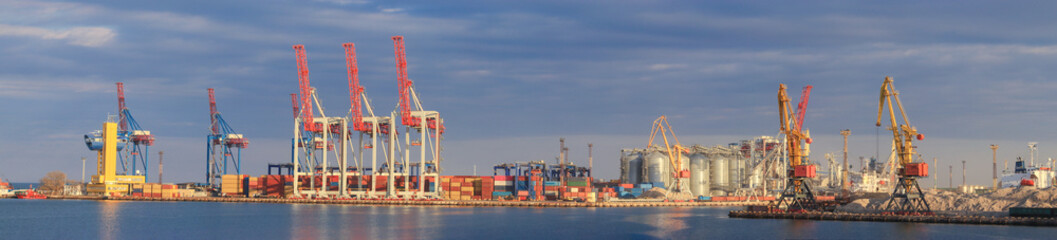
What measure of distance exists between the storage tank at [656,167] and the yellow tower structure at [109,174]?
91550 mm

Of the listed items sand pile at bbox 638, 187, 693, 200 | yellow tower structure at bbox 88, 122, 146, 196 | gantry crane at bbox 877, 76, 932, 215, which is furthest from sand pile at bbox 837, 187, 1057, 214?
yellow tower structure at bbox 88, 122, 146, 196

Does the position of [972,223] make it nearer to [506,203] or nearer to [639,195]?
[506,203]

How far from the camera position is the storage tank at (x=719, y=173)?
595ft

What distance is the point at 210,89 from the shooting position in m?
194

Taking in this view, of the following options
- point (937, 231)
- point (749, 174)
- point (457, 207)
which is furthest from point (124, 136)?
point (937, 231)

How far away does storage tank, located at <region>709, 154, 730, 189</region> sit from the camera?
18150 centimetres

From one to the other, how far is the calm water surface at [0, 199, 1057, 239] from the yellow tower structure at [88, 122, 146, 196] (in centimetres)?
6212

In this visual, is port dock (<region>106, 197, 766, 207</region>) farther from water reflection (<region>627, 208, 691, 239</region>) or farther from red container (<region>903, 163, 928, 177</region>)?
red container (<region>903, 163, 928, 177</region>)

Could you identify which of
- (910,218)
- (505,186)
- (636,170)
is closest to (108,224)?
(505,186)

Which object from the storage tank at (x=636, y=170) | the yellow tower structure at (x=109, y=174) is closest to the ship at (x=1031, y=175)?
the storage tank at (x=636, y=170)

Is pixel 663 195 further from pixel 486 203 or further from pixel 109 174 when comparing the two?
pixel 109 174

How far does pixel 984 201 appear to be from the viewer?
94.8 meters

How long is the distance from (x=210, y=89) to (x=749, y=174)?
10142 cm

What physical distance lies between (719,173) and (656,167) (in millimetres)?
12220
